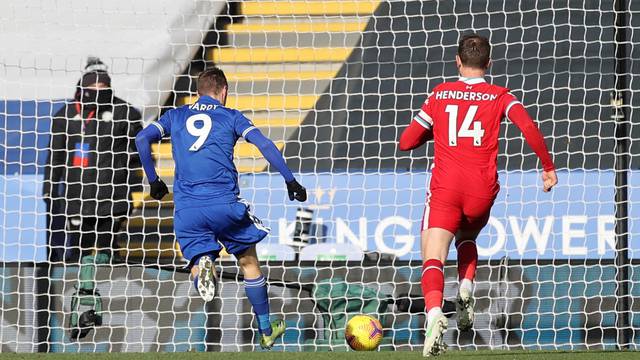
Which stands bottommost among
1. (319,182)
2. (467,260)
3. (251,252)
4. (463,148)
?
(251,252)

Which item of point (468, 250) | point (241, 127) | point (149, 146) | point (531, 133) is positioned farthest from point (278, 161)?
point (531, 133)

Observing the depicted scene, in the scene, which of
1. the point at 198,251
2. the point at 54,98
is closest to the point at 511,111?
the point at 198,251

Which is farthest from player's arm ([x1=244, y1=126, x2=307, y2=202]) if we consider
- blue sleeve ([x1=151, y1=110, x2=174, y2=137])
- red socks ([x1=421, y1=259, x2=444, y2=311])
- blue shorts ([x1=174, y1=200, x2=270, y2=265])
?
red socks ([x1=421, y1=259, x2=444, y2=311])

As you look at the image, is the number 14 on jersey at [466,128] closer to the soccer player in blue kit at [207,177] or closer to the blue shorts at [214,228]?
the soccer player in blue kit at [207,177]

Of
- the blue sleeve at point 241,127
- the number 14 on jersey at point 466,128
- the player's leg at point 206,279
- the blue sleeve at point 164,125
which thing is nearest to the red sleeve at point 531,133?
the number 14 on jersey at point 466,128

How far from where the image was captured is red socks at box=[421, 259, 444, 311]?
561cm

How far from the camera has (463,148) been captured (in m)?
5.78

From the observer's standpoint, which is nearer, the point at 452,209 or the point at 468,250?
the point at 452,209

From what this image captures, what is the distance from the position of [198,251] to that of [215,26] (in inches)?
179

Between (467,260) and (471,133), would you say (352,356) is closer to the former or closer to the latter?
(467,260)

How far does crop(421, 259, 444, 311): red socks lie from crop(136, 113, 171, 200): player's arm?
5.59 ft

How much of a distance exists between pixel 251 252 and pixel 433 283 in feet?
4.90

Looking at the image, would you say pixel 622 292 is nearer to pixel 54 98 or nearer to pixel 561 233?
pixel 561 233

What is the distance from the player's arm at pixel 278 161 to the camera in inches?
255
